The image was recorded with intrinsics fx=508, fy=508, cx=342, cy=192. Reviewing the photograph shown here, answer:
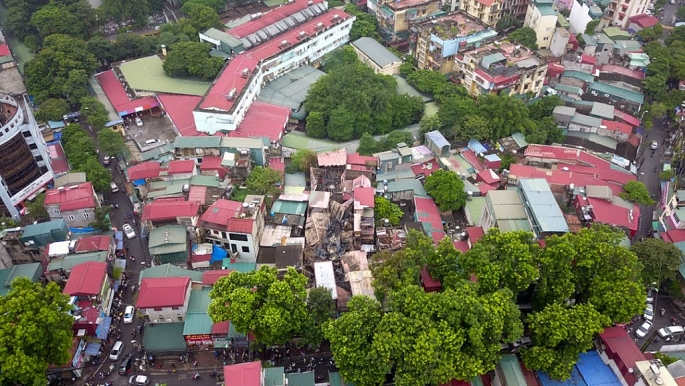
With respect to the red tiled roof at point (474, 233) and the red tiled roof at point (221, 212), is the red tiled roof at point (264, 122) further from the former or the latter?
the red tiled roof at point (474, 233)

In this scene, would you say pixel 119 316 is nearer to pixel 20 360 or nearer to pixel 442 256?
pixel 20 360

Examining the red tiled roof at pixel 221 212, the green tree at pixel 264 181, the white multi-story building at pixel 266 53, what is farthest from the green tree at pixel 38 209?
the green tree at pixel 264 181

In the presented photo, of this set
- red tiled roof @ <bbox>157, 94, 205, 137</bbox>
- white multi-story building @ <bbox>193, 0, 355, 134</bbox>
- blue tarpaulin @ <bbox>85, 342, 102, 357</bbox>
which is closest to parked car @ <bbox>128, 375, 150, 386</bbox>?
blue tarpaulin @ <bbox>85, 342, 102, 357</bbox>

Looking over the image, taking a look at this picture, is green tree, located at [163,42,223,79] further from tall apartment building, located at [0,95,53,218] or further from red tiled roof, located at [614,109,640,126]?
red tiled roof, located at [614,109,640,126]

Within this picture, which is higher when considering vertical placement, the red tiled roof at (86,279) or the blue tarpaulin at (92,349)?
the red tiled roof at (86,279)

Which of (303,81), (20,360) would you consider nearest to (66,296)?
(20,360)

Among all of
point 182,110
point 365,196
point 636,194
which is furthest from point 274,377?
point 636,194
